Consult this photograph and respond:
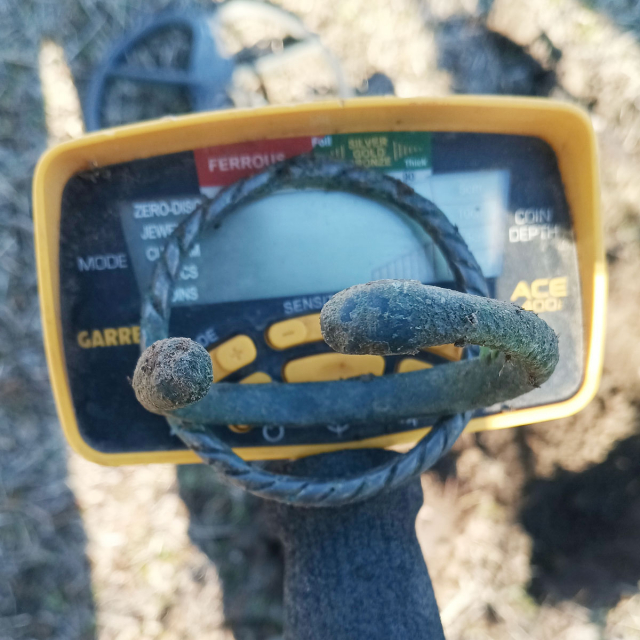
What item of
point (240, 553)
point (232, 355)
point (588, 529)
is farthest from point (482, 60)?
point (240, 553)

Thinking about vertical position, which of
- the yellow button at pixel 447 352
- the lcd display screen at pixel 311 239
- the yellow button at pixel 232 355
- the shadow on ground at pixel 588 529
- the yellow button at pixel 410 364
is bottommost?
the shadow on ground at pixel 588 529

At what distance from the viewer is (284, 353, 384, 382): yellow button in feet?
1.95

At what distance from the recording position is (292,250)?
59 cm

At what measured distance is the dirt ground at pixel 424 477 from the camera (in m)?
0.85

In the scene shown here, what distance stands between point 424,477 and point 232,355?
20.5 inches

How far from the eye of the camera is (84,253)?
1.91 ft

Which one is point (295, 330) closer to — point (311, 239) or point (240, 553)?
point (311, 239)

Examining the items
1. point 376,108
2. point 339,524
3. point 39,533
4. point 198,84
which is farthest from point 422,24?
point 39,533

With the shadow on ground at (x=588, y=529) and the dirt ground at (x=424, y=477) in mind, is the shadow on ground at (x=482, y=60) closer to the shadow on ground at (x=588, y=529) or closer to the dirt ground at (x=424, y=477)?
the dirt ground at (x=424, y=477)

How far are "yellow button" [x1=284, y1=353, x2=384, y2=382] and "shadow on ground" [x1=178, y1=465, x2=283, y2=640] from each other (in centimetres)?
45

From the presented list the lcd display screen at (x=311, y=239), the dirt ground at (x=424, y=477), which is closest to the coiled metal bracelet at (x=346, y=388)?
the lcd display screen at (x=311, y=239)

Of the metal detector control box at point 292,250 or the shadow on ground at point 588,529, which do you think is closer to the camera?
the metal detector control box at point 292,250

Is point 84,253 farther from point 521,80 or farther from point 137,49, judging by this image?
point 521,80

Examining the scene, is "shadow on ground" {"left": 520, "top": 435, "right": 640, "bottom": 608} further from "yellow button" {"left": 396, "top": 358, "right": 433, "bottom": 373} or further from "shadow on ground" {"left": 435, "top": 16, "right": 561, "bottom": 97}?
"shadow on ground" {"left": 435, "top": 16, "right": 561, "bottom": 97}
